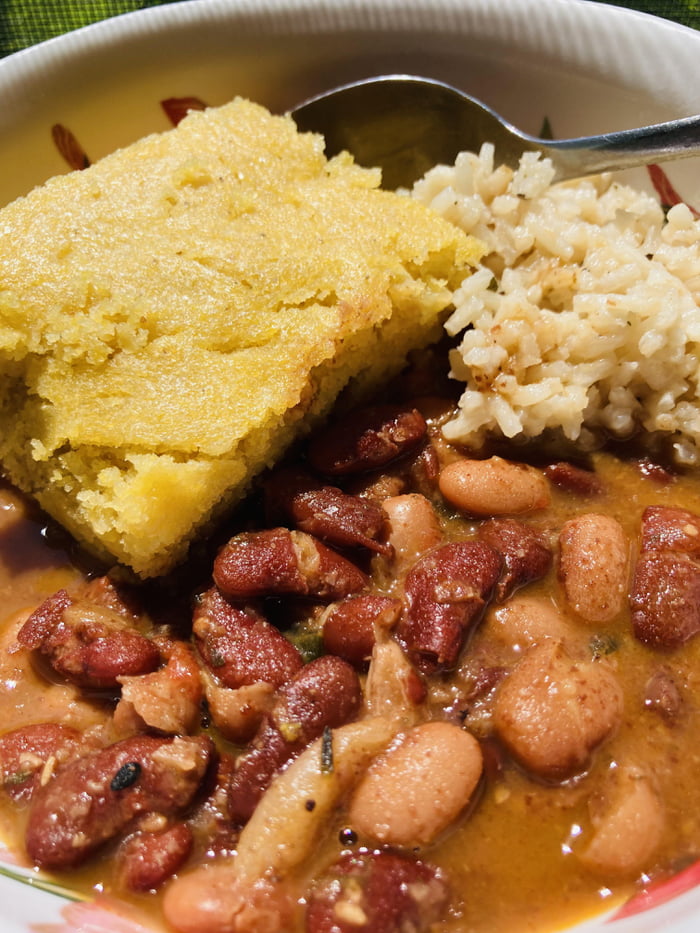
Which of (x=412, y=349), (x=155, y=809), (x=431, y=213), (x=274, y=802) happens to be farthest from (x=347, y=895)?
(x=431, y=213)

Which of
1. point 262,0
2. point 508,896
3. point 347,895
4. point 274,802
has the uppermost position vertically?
point 262,0

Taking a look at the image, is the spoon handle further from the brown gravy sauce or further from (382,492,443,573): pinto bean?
(382,492,443,573): pinto bean

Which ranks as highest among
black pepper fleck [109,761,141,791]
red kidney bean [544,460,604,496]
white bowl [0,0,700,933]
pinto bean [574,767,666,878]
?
white bowl [0,0,700,933]

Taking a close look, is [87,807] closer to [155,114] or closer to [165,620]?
[165,620]

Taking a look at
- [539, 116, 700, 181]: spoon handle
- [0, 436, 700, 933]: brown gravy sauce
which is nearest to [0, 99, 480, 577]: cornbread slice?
[0, 436, 700, 933]: brown gravy sauce

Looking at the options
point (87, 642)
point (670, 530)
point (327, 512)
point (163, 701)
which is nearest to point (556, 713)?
point (670, 530)
